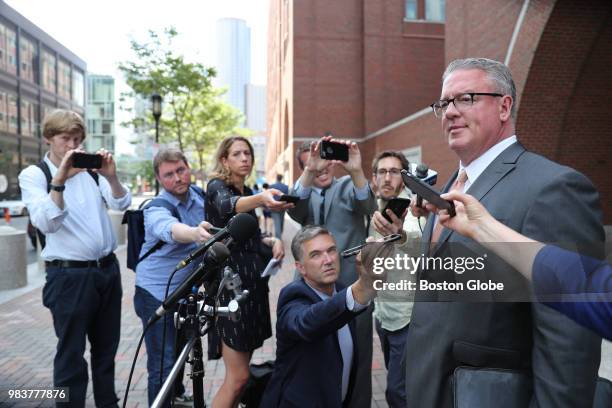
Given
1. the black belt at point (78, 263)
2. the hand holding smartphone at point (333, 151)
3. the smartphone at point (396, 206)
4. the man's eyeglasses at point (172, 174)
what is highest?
the hand holding smartphone at point (333, 151)

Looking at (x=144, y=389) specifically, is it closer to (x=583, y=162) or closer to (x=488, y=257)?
(x=488, y=257)

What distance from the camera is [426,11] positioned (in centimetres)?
2777

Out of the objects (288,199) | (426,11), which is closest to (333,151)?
(288,199)

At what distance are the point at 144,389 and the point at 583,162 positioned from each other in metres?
10.8

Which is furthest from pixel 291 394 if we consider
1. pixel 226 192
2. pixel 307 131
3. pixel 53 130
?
pixel 307 131

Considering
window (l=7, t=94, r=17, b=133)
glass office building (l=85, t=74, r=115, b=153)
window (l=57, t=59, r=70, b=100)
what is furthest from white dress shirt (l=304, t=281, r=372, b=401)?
glass office building (l=85, t=74, r=115, b=153)

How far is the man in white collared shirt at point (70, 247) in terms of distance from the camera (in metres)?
2.98

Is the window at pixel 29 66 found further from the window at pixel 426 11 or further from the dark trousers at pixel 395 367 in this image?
the dark trousers at pixel 395 367

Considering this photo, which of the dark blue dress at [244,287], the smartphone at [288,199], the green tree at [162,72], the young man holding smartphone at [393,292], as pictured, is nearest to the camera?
the young man holding smartphone at [393,292]

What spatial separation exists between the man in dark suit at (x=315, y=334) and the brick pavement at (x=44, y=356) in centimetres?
168

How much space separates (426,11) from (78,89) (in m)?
22.0

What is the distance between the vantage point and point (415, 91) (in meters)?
27.8

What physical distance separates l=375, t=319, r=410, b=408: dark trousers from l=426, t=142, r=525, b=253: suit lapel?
170 centimetres

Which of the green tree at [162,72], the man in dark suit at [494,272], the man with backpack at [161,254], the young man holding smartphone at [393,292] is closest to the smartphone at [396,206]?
the young man holding smartphone at [393,292]
